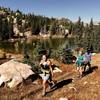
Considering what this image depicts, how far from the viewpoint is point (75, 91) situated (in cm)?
1714

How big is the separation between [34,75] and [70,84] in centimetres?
330

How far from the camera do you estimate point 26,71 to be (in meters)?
20.4

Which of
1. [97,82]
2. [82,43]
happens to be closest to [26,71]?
[97,82]

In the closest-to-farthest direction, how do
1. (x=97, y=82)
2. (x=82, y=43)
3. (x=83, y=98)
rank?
(x=83, y=98), (x=97, y=82), (x=82, y=43)

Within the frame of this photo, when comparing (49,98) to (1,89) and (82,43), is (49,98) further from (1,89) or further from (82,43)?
(82,43)

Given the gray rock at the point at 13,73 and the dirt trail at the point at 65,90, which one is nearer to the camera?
the dirt trail at the point at 65,90

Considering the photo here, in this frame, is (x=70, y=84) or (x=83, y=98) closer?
(x=83, y=98)

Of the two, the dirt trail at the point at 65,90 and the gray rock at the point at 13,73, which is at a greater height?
the gray rock at the point at 13,73

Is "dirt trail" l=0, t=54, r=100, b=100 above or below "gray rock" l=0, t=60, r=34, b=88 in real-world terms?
below

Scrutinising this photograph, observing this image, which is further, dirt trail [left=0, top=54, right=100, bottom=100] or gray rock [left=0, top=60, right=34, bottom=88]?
gray rock [left=0, top=60, right=34, bottom=88]

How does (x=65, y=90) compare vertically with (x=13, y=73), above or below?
below

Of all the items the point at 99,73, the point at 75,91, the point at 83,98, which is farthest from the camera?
the point at 99,73

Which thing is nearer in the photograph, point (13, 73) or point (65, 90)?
point (65, 90)

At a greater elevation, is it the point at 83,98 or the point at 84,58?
the point at 84,58
